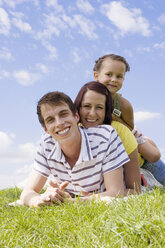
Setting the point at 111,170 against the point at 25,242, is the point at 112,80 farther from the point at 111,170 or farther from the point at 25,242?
the point at 25,242

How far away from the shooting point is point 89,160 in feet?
13.0

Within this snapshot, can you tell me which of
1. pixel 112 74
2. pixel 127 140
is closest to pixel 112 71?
pixel 112 74

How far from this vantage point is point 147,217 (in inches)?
97.8

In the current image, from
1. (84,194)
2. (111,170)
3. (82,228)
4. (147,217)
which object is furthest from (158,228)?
(84,194)

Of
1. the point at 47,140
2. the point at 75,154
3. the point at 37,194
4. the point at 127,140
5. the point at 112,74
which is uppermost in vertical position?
the point at 112,74

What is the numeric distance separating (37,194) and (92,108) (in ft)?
4.57

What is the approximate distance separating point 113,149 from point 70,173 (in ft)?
2.10

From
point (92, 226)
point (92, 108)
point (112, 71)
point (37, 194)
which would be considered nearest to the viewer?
point (92, 226)

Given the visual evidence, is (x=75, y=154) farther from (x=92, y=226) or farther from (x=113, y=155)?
(x=92, y=226)

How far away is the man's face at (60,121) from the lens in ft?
12.9

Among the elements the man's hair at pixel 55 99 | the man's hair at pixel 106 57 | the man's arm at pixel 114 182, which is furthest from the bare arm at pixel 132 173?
the man's hair at pixel 106 57

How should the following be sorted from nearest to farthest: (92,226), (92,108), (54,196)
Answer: (92,226), (54,196), (92,108)

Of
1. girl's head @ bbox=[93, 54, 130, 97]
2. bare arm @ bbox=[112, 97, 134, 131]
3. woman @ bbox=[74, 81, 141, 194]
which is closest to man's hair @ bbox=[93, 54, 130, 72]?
girl's head @ bbox=[93, 54, 130, 97]

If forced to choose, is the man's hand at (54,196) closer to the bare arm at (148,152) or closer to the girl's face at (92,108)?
the girl's face at (92,108)
